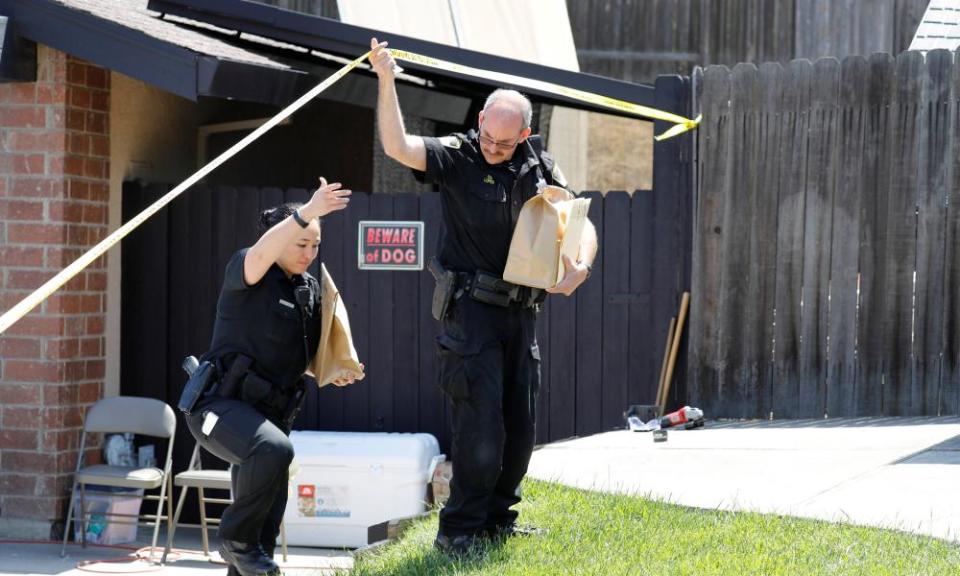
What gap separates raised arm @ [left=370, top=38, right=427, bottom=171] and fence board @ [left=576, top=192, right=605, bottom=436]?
381cm

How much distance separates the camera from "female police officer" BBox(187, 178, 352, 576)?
5266mm

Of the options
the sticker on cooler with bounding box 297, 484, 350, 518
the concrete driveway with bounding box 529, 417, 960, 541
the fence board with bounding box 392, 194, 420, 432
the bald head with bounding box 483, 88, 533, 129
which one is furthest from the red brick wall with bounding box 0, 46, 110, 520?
the bald head with bounding box 483, 88, 533, 129

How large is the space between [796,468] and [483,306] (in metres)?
2.13

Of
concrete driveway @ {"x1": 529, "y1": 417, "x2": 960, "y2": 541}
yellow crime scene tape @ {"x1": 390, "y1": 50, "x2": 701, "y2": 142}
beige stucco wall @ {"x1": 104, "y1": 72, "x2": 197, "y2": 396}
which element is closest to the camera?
concrete driveway @ {"x1": 529, "y1": 417, "x2": 960, "y2": 541}

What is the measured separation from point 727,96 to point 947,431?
8.12ft

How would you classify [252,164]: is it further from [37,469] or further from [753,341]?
[753,341]

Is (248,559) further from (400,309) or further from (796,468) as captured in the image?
(400,309)

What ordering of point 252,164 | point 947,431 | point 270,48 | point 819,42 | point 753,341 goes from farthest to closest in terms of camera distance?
point 819,42, point 252,164, point 270,48, point 753,341, point 947,431

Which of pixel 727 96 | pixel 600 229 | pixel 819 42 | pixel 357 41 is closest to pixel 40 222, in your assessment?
pixel 357 41

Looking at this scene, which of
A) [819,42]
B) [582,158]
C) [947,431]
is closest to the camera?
[947,431]

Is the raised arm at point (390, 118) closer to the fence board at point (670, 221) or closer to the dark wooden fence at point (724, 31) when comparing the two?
the fence board at point (670, 221)

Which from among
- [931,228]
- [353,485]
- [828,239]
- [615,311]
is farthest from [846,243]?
[353,485]

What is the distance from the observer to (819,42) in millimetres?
15641

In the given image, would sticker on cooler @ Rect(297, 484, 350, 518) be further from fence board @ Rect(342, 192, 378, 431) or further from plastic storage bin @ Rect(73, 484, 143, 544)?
plastic storage bin @ Rect(73, 484, 143, 544)
